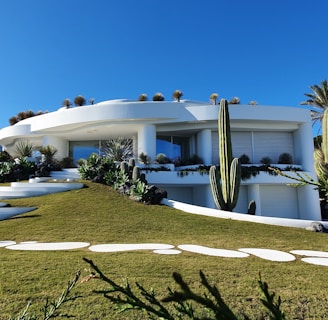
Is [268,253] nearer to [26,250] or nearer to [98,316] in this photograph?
[98,316]

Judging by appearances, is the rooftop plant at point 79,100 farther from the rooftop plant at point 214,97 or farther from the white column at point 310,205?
the white column at point 310,205

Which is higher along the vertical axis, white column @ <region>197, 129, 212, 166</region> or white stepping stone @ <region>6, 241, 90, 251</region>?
white column @ <region>197, 129, 212, 166</region>

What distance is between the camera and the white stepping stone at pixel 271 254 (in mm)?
5593

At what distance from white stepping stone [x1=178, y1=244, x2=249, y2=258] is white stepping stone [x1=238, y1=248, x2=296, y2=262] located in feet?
1.10

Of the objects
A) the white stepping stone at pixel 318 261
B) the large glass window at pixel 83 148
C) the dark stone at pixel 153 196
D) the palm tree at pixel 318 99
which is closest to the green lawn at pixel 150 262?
the white stepping stone at pixel 318 261

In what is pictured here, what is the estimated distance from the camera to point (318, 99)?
24.7 meters

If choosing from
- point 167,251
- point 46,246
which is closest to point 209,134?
point 167,251

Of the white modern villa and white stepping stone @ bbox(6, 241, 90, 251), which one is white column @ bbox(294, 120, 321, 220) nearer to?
the white modern villa

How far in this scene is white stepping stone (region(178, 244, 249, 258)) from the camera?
18.6 ft

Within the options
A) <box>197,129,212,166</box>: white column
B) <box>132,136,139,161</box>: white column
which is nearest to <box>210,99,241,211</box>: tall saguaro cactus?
<box>197,129,212,166</box>: white column

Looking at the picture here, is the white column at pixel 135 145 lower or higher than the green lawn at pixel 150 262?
higher

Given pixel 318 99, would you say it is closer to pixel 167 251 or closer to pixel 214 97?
pixel 214 97

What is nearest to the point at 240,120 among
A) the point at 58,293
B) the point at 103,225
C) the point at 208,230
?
the point at 208,230

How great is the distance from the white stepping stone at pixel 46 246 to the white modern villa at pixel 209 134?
1095 centimetres
